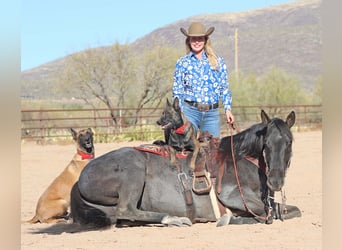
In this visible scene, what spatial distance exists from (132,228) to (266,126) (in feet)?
5.60

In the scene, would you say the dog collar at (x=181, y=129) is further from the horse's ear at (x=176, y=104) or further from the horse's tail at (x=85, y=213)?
the horse's tail at (x=85, y=213)

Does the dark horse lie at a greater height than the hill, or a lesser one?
lesser

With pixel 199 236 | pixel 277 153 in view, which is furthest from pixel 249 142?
pixel 199 236

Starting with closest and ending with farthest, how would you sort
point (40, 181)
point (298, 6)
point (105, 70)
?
point (40, 181) → point (105, 70) → point (298, 6)

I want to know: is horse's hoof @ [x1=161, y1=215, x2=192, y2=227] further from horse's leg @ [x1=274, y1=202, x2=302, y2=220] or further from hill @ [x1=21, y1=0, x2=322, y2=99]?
hill @ [x1=21, y1=0, x2=322, y2=99]

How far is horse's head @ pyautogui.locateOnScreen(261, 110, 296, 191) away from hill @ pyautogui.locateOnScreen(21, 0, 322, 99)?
191 ft

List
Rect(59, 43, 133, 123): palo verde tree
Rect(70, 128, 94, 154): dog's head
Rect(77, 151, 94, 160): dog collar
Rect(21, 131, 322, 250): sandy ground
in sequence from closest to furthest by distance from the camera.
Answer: Rect(21, 131, 322, 250): sandy ground
Rect(77, 151, 94, 160): dog collar
Rect(70, 128, 94, 154): dog's head
Rect(59, 43, 133, 123): palo verde tree

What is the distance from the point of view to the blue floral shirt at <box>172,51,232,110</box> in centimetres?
592

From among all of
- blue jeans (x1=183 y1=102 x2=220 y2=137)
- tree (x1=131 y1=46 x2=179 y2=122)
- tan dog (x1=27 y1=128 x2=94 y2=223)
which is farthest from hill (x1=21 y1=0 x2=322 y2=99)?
blue jeans (x1=183 y1=102 x2=220 y2=137)

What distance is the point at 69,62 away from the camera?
1409 inches

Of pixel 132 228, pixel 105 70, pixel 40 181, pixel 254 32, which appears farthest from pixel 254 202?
pixel 254 32

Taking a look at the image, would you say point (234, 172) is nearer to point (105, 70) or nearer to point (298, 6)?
point (105, 70)

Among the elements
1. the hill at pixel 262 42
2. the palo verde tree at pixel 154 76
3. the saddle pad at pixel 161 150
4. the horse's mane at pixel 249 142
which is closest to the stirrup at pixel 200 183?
the saddle pad at pixel 161 150

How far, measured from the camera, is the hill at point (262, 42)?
85125 mm
